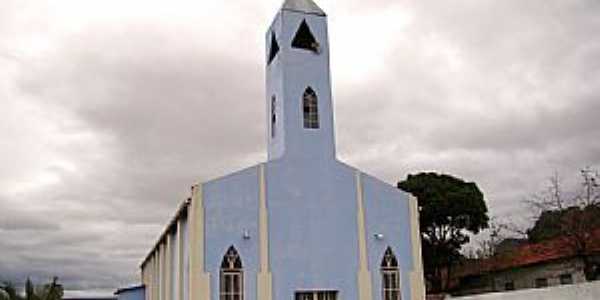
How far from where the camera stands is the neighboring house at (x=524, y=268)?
25.9m

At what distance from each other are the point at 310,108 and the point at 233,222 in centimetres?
442

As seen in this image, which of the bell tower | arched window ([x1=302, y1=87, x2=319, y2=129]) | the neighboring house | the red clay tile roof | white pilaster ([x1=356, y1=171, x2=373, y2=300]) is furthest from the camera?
the neighboring house

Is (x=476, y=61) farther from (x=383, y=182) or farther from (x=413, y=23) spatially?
(x=383, y=182)

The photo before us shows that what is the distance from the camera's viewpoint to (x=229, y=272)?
680 inches

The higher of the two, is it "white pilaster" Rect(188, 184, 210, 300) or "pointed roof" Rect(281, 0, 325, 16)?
"pointed roof" Rect(281, 0, 325, 16)

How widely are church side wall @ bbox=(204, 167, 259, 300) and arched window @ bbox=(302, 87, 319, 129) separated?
106 inches

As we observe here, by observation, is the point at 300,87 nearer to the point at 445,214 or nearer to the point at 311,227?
the point at 311,227

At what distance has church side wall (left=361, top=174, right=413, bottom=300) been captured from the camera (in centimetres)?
1875

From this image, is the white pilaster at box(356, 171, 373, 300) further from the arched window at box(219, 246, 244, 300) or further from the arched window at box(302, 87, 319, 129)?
the arched window at box(219, 246, 244, 300)

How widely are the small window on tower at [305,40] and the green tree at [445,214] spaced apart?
45.8 feet

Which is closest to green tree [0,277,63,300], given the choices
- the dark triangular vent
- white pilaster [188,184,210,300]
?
white pilaster [188,184,210,300]

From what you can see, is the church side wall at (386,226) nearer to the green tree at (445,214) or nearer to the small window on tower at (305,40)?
the small window on tower at (305,40)

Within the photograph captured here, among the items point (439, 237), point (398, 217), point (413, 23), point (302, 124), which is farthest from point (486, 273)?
point (413, 23)

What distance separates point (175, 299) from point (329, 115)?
7.24 meters
